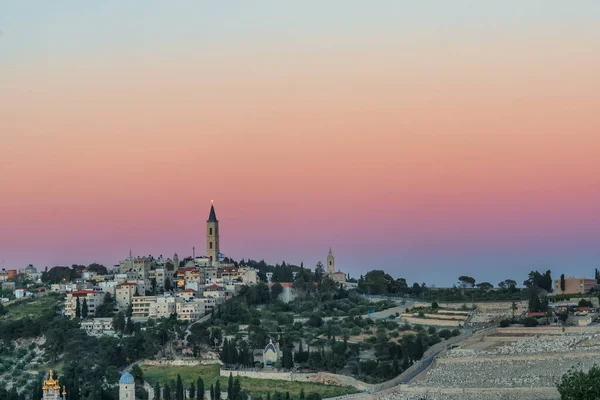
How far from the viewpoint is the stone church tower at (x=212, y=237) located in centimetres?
9062

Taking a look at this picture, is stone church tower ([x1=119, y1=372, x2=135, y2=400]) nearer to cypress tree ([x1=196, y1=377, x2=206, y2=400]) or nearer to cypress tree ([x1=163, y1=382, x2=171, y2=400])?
cypress tree ([x1=163, y1=382, x2=171, y2=400])

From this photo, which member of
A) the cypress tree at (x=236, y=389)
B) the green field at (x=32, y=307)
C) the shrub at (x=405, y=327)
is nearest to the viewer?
the cypress tree at (x=236, y=389)

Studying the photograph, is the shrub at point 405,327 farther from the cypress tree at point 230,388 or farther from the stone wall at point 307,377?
the cypress tree at point 230,388

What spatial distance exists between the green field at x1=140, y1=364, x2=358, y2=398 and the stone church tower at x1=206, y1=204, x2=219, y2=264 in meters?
29.2

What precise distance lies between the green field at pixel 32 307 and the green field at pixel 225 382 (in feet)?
64.0

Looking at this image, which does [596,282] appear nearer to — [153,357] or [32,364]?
[153,357]

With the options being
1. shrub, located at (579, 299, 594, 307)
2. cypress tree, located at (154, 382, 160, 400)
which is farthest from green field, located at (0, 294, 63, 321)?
shrub, located at (579, 299, 594, 307)

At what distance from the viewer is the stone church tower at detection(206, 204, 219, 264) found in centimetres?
9062

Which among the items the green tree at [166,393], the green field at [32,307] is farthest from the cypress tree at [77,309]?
the green tree at [166,393]

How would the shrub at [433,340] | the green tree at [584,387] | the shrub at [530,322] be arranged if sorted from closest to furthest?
the green tree at [584,387]
the shrub at [530,322]
the shrub at [433,340]

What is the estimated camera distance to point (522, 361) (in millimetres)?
50719

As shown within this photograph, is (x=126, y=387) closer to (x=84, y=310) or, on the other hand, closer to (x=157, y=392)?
(x=157, y=392)

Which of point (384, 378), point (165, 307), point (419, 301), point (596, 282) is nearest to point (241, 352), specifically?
point (384, 378)

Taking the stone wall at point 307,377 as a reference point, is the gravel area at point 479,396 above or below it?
below
